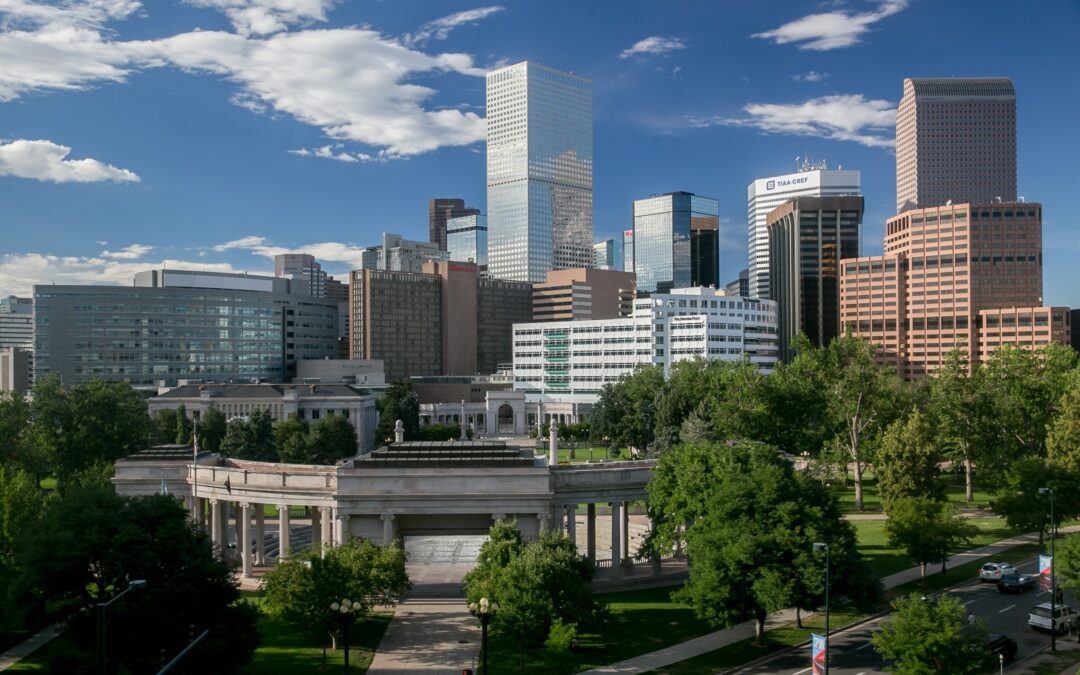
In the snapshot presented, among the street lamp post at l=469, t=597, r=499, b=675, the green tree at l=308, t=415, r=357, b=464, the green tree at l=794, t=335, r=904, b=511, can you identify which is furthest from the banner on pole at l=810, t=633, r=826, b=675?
the green tree at l=308, t=415, r=357, b=464

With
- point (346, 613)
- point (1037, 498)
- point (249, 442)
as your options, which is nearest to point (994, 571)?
point (1037, 498)

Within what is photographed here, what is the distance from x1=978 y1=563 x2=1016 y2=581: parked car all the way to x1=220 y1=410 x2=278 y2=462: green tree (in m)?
89.4

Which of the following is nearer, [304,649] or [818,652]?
[818,652]

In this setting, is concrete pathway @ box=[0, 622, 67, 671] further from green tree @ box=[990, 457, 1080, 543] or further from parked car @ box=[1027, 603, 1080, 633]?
green tree @ box=[990, 457, 1080, 543]

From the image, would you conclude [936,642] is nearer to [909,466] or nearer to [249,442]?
[909,466]

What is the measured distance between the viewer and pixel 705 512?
52.8m

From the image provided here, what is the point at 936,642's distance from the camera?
37.5 m

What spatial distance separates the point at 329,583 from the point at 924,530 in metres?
39.5

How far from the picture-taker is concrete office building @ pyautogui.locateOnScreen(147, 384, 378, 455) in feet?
519

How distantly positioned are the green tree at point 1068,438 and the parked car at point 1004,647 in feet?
116

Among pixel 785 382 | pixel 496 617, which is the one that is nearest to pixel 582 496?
pixel 496 617

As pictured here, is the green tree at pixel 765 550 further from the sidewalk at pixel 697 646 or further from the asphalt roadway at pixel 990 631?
the asphalt roadway at pixel 990 631

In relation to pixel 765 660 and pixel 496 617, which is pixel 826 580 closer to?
pixel 765 660

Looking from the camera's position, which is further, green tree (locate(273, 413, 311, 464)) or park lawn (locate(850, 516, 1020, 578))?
green tree (locate(273, 413, 311, 464))
